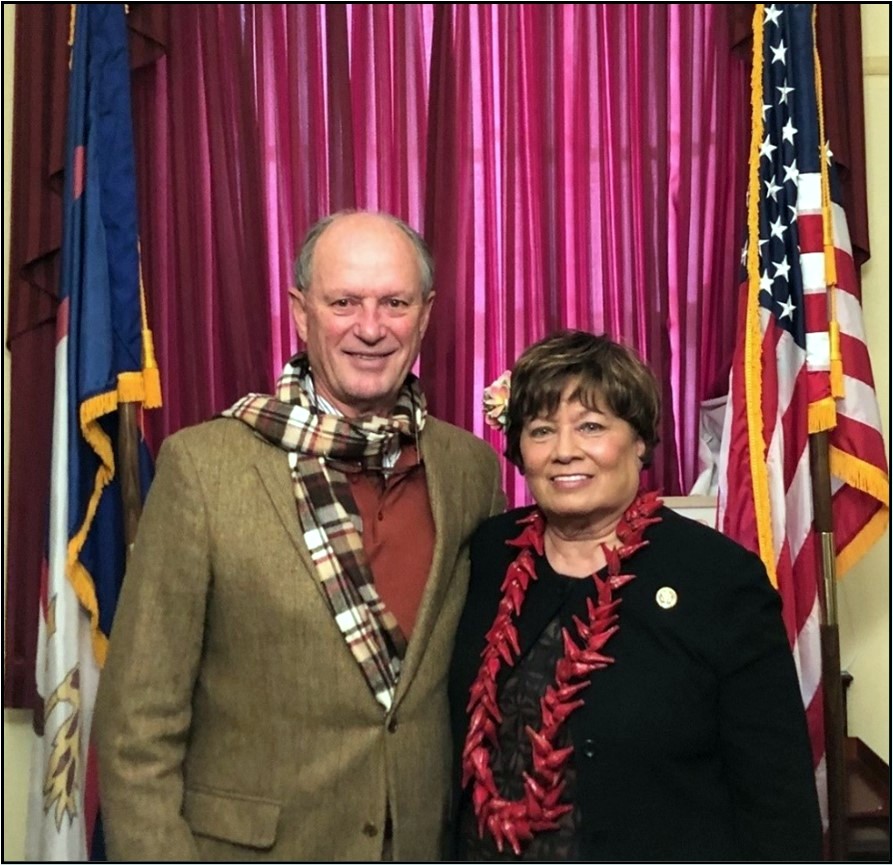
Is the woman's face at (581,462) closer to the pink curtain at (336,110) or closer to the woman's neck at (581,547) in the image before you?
the woman's neck at (581,547)

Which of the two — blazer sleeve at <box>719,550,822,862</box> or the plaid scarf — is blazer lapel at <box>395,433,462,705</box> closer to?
the plaid scarf

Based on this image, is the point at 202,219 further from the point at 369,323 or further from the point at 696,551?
the point at 696,551

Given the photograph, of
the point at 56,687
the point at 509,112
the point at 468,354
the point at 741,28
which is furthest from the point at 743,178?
the point at 56,687

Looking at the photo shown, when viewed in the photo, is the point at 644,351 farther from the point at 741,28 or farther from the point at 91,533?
the point at 91,533

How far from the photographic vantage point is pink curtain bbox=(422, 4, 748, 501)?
8.66 feet

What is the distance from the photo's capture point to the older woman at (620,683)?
1.50 meters

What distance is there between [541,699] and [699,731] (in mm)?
248

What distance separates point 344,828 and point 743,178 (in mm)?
1951

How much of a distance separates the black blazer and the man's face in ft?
1.89

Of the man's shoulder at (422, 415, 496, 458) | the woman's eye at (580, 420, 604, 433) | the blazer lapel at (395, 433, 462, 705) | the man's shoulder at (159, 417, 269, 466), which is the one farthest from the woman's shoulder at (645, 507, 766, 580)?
the man's shoulder at (159, 417, 269, 466)

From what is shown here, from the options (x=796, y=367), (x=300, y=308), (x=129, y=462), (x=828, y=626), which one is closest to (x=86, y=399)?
(x=129, y=462)

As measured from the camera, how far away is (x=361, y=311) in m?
1.73

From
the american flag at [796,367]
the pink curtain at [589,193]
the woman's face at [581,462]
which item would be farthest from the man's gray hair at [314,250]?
the american flag at [796,367]

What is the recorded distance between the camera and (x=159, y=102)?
2.60 metres
